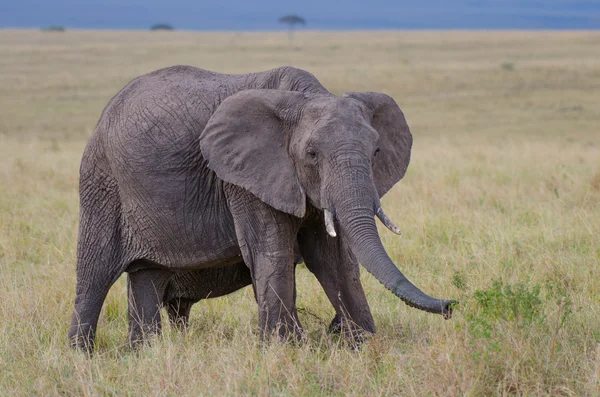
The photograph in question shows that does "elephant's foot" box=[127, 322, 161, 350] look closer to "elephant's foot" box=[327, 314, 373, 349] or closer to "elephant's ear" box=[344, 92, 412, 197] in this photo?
"elephant's foot" box=[327, 314, 373, 349]

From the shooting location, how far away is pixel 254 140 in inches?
206

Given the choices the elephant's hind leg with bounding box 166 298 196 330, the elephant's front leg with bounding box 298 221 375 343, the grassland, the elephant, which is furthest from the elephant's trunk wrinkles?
the elephant's hind leg with bounding box 166 298 196 330

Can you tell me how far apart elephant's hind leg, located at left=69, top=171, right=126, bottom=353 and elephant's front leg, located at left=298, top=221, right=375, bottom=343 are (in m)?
1.21

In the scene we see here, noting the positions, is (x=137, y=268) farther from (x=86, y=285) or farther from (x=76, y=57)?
(x=76, y=57)

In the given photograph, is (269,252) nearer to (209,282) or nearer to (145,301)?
(209,282)

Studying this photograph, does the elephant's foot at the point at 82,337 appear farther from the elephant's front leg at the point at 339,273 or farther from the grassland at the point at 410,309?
the elephant's front leg at the point at 339,273

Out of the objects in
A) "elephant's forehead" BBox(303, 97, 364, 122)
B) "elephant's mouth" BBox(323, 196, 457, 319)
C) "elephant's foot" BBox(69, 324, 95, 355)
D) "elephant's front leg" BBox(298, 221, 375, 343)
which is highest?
"elephant's forehead" BBox(303, 97, 364, 122)

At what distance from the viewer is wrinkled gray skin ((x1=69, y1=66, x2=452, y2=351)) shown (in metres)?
4.96

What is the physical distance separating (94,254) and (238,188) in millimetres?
1214

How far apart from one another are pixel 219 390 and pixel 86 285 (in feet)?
5.44

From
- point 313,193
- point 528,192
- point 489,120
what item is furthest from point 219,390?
point 489,120

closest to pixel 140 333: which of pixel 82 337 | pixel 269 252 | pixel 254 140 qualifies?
pixel 82 337

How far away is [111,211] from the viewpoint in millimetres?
5941

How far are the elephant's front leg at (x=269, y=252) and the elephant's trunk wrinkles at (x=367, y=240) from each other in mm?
539
